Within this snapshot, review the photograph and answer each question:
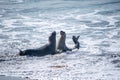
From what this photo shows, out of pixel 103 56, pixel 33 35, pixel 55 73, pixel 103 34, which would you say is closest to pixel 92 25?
pixel 103 34

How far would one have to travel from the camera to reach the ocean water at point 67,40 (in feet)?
30.0

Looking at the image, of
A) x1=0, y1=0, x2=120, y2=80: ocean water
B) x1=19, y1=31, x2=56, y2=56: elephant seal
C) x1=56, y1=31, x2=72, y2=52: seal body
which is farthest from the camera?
x1=56, y1=31, x2=72, y2=52: seal body

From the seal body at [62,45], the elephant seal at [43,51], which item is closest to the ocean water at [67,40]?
the elephant seal at [43,51]

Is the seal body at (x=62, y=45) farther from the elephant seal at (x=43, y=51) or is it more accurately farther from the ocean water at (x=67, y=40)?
the ocean water at (x=67, y=40)

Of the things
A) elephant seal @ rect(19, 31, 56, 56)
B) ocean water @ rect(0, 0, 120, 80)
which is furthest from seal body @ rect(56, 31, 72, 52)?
ocean water @ rect(0, 0, 120, 80)

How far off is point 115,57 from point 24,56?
319 cm

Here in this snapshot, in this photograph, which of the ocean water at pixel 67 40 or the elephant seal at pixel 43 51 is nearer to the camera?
the ocean water at pixel 67 40

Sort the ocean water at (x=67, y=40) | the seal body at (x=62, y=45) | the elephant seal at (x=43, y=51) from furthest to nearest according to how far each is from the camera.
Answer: the seal body at (x=62, y=45), the elephant seal at (x=43, y=51), the ocean water at (x=67, y=40)

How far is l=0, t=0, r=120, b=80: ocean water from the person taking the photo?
9.14 metres

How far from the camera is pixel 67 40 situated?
45.1ft

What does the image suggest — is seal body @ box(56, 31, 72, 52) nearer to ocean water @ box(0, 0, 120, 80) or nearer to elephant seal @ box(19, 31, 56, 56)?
elephant seal @ box(19, 31, 56, 56)

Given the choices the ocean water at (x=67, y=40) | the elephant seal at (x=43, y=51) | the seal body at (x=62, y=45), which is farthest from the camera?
the seal body at (x=62, y=45)

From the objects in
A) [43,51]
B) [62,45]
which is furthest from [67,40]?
[43,51]

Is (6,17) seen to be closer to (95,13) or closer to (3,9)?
(3,9)
